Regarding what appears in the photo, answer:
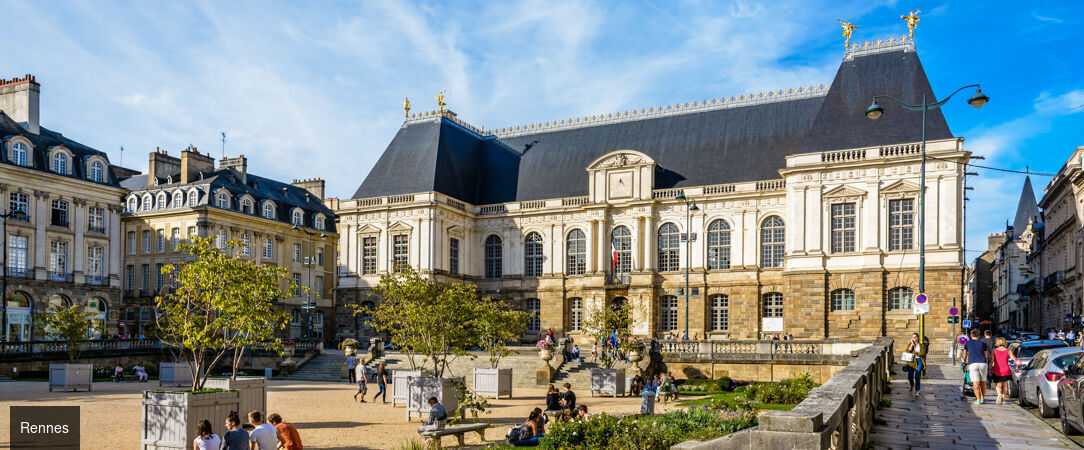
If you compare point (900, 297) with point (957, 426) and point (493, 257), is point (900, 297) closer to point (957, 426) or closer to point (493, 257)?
point (493, 257)

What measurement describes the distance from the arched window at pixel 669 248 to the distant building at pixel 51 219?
29151 millimetres

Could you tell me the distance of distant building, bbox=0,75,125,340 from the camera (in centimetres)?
4500

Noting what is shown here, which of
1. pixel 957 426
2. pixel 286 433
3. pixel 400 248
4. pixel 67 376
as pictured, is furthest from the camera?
pixel 400 248

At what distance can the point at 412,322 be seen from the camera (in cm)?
2402

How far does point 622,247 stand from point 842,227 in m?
12.7

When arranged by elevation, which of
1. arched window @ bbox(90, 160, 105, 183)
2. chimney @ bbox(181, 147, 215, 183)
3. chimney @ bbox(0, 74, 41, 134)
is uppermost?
chimney @ bbox(0, 74, 41, 134)

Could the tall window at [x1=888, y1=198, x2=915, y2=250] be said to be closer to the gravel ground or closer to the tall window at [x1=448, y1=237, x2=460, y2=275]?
the gravel ground

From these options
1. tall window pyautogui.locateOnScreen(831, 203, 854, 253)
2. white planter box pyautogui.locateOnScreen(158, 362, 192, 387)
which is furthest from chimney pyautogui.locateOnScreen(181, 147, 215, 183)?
tall window pyautogui.locateOnScreen(831, 203, 854, 253)

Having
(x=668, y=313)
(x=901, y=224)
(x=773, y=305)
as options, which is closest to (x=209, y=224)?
(x=668, y=313)

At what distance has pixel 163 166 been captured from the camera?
5947 cm

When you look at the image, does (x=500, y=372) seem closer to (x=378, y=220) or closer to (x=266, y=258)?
(x=378, y=220)

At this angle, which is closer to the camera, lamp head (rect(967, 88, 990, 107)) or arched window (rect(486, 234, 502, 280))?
lamp head (rect(967, 88, 990, 107))

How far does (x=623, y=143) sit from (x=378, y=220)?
1520cm

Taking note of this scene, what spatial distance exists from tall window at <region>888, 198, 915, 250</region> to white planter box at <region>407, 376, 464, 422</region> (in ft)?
86.9
